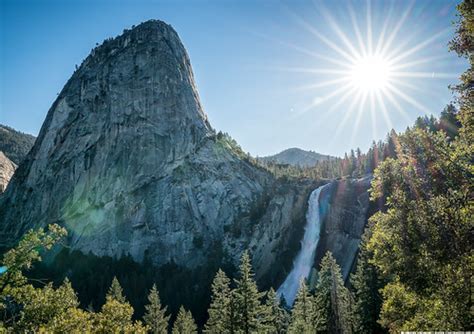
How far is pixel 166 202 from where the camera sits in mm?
98812

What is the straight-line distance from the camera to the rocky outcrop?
74562 millimetres

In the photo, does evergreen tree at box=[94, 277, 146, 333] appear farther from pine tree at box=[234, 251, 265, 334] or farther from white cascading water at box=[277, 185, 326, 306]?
white cascading water at box=[277, 185, 326, 306]

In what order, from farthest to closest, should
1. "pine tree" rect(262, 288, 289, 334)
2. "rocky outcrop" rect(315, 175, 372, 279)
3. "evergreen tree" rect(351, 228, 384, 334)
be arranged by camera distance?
1. "rocky outcrop" rect(315, 175, 372, 279)
2. "evergreen tree" rect(351, 228, 384, 334)
3. "pine tree" rect(262, 288, 289, 334)

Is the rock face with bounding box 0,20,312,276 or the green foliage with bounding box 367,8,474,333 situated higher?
the rock face with bounding box 0,20,312,276

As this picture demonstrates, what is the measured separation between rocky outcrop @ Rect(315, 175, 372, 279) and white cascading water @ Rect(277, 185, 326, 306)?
57.1 inches

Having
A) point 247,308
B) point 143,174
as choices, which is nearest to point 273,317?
point 247,308

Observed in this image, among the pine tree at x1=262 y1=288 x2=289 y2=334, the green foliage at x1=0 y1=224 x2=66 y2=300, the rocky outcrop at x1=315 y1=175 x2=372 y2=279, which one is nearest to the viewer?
the green foliage at x1=0 y1=224 x2=66 y2=300

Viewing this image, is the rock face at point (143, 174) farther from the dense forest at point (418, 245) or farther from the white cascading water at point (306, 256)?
the dense forest at point (418, 245)

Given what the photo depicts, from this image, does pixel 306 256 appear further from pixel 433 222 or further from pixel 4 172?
pixel 4 172

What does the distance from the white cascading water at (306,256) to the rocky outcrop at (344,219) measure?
4.76 ft

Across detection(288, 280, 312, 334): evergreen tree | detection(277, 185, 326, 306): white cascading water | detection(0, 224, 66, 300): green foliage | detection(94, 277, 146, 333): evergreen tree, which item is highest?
detection(277, 185, 326, 306): white cascading water

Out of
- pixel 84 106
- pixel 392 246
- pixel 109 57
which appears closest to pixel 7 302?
pixel 392 246

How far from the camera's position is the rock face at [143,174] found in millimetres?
95188

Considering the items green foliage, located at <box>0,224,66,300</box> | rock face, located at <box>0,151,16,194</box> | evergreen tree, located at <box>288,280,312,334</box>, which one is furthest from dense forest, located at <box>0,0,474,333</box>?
rock face, located at <box>0,151,16,194</box>
